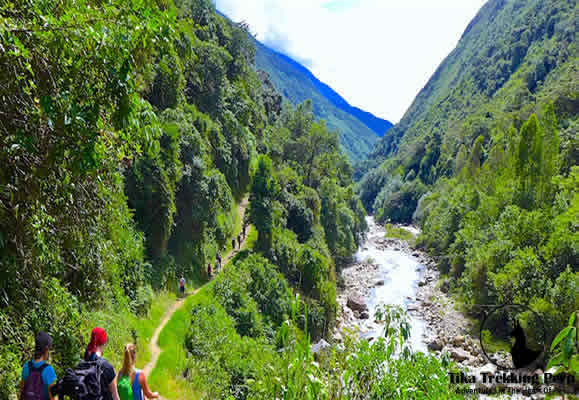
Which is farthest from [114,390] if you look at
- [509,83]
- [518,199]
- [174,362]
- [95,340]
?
[509,83]

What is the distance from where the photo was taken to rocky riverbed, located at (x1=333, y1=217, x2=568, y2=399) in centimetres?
2984

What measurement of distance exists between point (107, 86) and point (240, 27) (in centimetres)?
5593

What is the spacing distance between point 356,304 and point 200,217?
72.0 ft

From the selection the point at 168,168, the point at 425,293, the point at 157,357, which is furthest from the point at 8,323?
the point at 425,293

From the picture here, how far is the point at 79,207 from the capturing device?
290 inches

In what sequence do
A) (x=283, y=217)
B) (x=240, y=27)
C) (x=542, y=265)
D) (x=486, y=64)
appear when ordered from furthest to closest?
(x=486, y=64)
(x=240, y=27)
(x=283, y=217)
(x=542, y=265)

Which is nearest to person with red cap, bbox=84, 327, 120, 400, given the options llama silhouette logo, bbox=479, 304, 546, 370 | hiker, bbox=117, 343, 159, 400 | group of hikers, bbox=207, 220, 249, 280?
hiker, bbox=117, 343, 159, 400

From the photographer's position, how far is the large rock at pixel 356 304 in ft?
131

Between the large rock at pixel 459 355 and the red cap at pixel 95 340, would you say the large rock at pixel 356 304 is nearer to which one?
the large rock at pixel 459 355

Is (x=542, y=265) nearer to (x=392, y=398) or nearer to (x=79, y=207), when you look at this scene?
(x=392, y=398)

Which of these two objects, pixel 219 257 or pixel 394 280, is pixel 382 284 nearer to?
pixel 394 280

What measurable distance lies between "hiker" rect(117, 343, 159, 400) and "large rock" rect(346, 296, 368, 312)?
36.5 m

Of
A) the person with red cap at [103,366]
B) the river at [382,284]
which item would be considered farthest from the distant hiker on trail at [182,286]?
the person with red cap at [103,366]

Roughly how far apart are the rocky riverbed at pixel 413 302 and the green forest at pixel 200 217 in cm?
264
